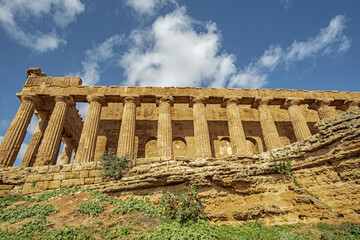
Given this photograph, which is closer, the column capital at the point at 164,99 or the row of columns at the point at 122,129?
the row of columns at the point at 122,129

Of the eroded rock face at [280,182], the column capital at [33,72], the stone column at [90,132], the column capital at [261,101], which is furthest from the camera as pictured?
the column capital at [261,101]

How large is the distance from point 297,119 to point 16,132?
19.5 m

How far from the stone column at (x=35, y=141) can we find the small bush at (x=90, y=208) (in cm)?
925

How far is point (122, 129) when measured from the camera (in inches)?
580

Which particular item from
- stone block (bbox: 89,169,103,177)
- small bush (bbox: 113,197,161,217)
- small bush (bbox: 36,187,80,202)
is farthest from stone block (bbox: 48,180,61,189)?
small bush (bbox: 113,197,161,217)

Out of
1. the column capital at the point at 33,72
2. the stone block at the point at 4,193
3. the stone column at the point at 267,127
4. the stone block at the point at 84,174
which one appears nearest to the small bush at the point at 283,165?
the stone block at the point at 84,174

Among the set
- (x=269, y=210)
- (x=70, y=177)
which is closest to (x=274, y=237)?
(x=269, y=210)

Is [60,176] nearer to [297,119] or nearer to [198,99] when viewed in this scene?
[198,99]

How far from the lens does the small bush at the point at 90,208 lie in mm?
6539

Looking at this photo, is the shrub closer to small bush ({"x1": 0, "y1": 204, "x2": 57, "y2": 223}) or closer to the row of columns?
small bush ({"x1": 0, "y1": 204, "x2": 57, "y2": 223})

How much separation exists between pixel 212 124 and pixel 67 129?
12.5 m

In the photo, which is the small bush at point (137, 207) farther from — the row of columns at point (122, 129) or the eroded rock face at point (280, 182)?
the row of columns at point (122, 129)

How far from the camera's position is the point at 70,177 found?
28.5ft

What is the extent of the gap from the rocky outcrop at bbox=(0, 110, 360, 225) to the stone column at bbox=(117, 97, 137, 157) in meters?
5.20
